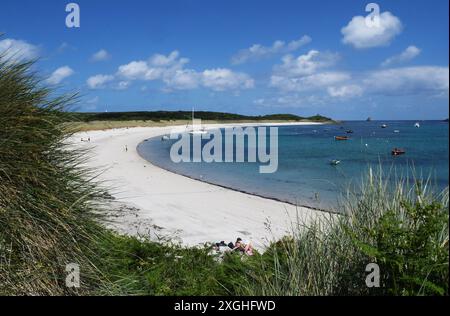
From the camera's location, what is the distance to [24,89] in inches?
199

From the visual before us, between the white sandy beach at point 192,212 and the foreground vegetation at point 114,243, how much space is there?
3.95 feet

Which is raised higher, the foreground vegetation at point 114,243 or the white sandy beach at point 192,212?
the foreground vegetation at point 114,243

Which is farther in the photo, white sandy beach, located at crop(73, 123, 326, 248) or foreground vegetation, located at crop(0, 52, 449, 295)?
white sandy beach, located at crop(73, 123, 326, 248)

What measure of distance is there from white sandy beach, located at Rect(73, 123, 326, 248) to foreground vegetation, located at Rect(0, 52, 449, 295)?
1.20 metres

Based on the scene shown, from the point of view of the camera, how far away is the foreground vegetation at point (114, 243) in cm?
352

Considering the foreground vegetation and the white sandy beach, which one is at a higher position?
the foreground vegetation

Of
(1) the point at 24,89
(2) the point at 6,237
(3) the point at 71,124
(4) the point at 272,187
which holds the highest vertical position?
(1) the point at 24,89

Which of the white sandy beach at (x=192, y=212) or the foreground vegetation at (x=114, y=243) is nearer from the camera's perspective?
the foreground vegetation at (x=114, y=243)

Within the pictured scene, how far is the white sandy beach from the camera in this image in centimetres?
1037

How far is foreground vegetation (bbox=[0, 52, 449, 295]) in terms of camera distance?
3.52 metres

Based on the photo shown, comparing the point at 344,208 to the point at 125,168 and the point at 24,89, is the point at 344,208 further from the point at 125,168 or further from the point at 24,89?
the point at 125,168

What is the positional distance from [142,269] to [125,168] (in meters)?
22.3
